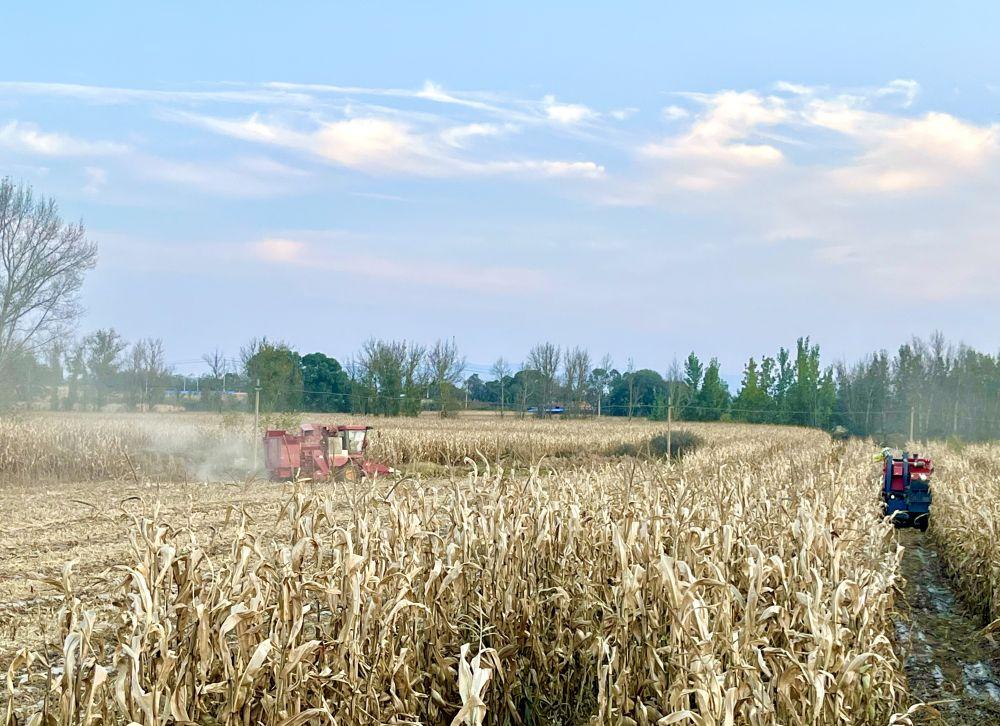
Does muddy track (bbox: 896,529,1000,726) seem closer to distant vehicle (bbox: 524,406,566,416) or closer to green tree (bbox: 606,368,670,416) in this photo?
distant vehicle (bbox: 524,406,566,416)

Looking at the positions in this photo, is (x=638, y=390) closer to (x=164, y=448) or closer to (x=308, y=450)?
(x=164, y=448)

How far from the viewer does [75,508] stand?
14.2 m

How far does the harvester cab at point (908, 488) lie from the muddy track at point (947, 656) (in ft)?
12.1

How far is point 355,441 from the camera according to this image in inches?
722

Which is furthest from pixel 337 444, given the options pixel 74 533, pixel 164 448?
pixel 164 448

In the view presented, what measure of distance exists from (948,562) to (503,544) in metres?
8.95

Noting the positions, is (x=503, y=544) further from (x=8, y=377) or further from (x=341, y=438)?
(x=8, y=377)

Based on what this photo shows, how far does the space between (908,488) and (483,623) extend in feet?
40.0

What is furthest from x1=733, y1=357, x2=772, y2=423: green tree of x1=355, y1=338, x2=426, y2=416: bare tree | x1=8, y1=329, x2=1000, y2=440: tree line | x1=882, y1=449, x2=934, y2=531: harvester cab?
x1=882, y1=449, x2=934, y2=531: harvester cab

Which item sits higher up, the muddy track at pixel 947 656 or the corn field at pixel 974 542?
the corn field at pixel 974 542

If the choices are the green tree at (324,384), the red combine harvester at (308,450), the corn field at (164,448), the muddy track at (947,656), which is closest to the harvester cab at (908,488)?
the muddy track at (947,656)

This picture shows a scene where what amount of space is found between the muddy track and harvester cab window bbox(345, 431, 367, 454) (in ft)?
35.7

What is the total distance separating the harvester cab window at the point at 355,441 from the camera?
18.2 meters

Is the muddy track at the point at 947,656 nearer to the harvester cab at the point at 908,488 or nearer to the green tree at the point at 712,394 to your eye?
the harvester cab at the point at 908,488
